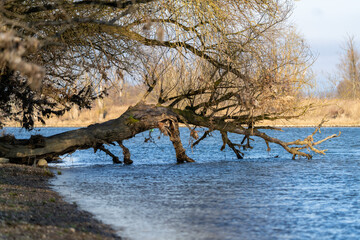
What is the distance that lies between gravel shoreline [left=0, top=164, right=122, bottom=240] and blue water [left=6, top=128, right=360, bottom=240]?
53cm

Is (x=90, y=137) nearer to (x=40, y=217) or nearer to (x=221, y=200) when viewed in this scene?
(x=221, y=200)

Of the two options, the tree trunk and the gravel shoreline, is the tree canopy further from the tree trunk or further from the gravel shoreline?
the gravel shoreline

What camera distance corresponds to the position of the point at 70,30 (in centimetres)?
1507

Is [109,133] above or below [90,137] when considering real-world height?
above

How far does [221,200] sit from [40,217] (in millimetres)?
5404

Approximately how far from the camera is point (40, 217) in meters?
8.57

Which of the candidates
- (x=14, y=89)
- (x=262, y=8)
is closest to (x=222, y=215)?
(x=262, y=8)

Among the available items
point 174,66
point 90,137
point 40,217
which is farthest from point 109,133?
point 40,217

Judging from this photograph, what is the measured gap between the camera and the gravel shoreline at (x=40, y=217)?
7276 millimetres

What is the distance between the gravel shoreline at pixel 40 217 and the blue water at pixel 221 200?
0.53 m

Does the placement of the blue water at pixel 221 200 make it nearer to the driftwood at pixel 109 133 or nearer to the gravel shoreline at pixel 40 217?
the gravel shoreline at pixel 40 217

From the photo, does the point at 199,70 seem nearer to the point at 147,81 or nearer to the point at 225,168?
the point at 147,81

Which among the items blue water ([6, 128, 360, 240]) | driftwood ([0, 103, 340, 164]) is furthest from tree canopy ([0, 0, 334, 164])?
blue water ([6, 128, 360, 240])

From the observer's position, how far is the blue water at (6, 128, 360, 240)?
918cm
